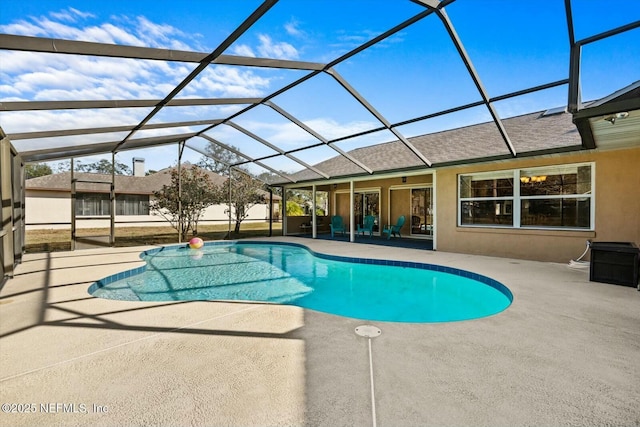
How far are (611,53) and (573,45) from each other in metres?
1.02

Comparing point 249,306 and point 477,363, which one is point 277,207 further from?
point 477,363

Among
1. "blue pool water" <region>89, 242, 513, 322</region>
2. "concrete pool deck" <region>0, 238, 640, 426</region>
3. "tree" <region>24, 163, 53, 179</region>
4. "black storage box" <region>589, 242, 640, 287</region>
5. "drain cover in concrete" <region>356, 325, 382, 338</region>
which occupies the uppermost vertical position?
"tree" <region>24, 163, 53, 179</region>

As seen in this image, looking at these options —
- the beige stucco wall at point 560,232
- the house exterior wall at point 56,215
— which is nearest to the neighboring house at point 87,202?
the house exterior wall at point 56,215

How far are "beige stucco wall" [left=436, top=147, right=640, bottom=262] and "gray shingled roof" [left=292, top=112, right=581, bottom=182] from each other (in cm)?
44

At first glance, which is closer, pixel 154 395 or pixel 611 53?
pixel 154 395

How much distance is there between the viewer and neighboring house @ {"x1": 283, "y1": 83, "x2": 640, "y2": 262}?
20.8 ft

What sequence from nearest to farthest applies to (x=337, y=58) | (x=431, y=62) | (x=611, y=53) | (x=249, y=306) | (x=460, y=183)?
(x=249, y=306) → (x=611, y=53) → (x=337, y=58) → (x=431, y=62) → (x=460, y=183)

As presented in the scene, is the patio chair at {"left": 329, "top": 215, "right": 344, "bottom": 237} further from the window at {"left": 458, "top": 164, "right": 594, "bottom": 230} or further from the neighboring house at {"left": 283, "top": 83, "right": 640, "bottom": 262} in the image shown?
the window at {"left": 458, "top": 164, "right": 594, "bottom": 230}

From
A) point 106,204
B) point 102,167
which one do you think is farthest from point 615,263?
point 102,167

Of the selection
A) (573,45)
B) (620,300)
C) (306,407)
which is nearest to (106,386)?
(306,407)

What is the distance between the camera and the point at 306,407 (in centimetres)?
192

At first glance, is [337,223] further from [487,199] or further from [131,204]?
[131,204]

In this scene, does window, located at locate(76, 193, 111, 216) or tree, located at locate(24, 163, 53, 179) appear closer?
window, located at locate(76, 193, 111, 216)

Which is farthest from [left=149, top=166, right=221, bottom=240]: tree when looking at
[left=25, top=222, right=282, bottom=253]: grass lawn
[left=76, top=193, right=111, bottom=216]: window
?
[left=76, top=193, right=111, bottom=216]: window
